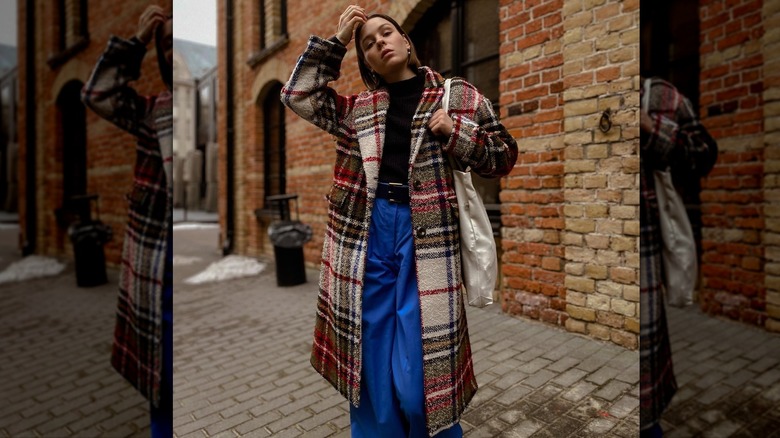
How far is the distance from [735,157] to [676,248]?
0.88 ft

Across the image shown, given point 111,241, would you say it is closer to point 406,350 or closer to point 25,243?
point 25,243

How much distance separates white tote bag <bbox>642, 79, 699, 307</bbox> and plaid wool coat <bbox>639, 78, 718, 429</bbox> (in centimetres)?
2

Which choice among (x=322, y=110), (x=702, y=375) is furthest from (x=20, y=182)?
(x=702, y=375)

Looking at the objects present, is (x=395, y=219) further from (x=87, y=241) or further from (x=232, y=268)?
(x=232, y=268)

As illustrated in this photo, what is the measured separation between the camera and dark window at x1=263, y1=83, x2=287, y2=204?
203 centimetres

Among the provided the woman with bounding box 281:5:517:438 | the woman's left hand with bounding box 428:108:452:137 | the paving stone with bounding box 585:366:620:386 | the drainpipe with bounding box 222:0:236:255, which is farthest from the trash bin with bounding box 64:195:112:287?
the paving stone with bounding box 585:366:620:386

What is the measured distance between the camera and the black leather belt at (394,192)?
4.29 ft

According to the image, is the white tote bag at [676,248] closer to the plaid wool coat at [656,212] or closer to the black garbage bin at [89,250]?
the plaid wool coat at [656,212]

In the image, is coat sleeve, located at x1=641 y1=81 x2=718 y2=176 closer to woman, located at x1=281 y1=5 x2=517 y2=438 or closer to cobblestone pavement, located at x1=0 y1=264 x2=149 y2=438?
woman, located at x1=281 y1=5 x2=517 y2=438

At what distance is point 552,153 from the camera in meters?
2.37

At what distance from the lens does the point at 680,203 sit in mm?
953

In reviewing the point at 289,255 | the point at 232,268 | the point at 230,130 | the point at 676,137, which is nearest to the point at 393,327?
the point at 676,137

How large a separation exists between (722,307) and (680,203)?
25 centimetres

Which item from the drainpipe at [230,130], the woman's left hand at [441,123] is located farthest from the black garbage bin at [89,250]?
the drainpipe at [230,130]
